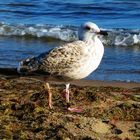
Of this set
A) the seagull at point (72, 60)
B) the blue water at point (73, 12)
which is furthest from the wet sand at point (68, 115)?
the blue water at point (73, 12)

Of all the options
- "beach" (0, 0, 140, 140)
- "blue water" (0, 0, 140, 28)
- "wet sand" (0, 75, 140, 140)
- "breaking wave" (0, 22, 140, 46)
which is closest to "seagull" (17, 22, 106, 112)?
"beach" (0, 0, 140, 140)

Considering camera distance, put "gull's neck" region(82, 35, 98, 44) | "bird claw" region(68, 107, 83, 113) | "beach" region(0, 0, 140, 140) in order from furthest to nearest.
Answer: "gull's neck" region(82, 35, 98, 44)
"bird claw" region(68, 107, 83, 113)
"beach" region(0, 0, 140, 140)

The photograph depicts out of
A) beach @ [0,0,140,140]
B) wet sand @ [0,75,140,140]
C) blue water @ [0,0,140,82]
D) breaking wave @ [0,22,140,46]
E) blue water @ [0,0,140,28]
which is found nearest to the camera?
wet sand @ [0,75,140,140]

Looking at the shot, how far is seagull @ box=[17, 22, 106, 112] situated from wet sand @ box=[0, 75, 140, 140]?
0.90ft

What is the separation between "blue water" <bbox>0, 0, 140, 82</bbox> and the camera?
10945 millimetres

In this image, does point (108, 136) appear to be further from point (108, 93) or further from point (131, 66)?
point (131, 66)

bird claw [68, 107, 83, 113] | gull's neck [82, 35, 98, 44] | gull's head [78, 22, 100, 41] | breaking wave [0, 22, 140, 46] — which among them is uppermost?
gull's head [78, 22, 100, 41]

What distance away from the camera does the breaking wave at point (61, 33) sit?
13508mm

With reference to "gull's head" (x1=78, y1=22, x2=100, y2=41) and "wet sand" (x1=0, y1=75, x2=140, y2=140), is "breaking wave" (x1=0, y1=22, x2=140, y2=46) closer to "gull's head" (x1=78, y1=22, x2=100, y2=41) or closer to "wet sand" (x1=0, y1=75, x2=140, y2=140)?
"wet sand" (x1=0, y1=75, x2=140, y2=140)

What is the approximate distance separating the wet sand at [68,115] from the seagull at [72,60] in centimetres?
27

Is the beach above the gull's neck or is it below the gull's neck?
below

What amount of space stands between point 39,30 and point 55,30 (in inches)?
20.9

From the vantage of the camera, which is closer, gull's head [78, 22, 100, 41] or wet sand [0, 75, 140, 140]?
wet sand [0, 75, 140, 140]

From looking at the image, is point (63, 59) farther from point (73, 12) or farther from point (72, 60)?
point (73, 12)
